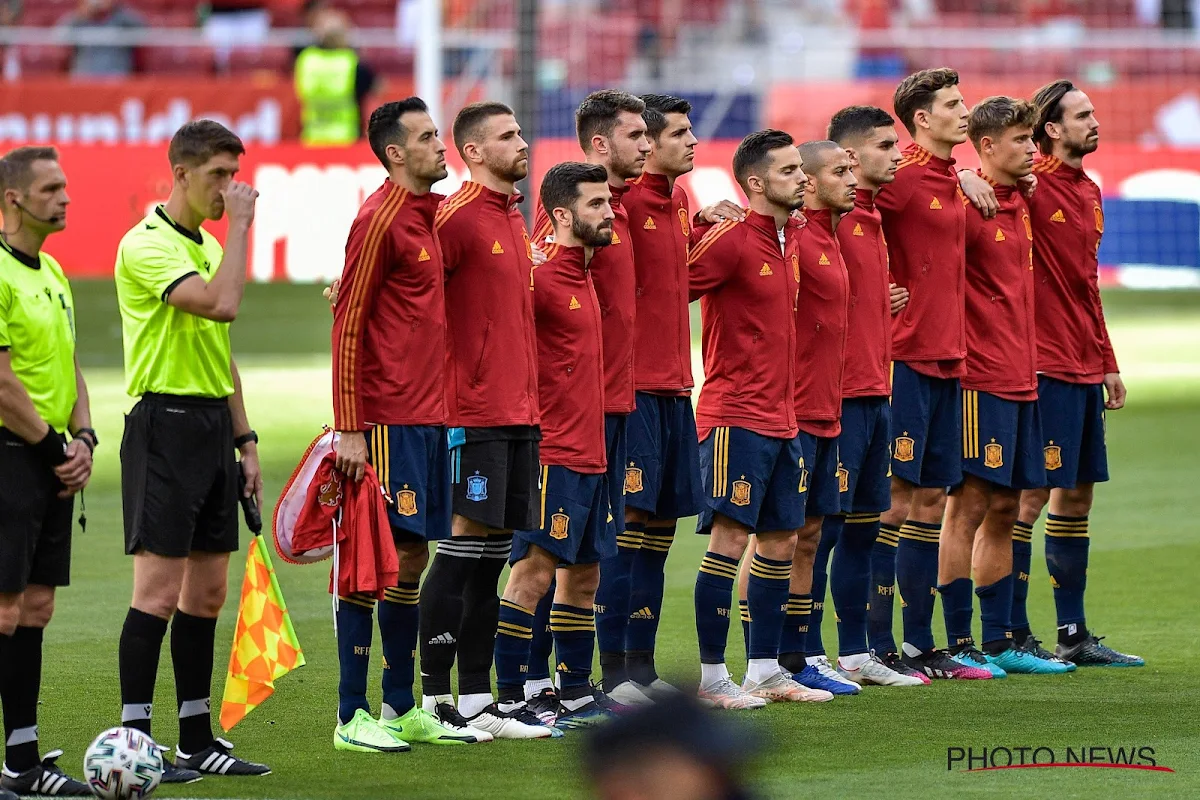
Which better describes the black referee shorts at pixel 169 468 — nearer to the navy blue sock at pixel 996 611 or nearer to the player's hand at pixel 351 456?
the player's hand at pixel 351 456

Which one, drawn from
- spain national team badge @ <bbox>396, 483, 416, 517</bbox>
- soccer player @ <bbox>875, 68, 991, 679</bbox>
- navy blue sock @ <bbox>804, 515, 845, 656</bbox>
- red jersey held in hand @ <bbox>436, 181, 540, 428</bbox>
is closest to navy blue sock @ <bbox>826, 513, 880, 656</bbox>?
navy blue sock @ <bbox>804, 515, 845, 656</bbox>

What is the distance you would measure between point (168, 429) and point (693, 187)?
16.2 meters

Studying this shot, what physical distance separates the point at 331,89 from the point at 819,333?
15.7m

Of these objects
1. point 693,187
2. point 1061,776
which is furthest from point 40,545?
point 693,187

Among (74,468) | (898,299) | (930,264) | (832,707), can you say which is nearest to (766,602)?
(832,707)

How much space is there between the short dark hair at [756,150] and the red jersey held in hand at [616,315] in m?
0.65

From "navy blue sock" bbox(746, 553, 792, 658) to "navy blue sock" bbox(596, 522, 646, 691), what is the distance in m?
0.53

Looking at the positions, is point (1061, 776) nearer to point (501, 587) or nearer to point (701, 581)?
point (701, 581)

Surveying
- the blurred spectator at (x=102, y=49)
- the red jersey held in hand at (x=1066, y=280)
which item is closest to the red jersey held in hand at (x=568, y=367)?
the red jersey held in hand at (x=1066, y=280)

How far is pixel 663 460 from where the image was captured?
26.9ft

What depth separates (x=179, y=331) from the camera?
667 centimetres

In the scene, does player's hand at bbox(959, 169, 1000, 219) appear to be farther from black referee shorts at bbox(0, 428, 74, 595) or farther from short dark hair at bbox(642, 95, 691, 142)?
black referee shorts at bbox(0, 428, 74, 595)

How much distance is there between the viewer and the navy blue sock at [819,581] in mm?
8547

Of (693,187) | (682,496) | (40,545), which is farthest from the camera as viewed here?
(693,187)
